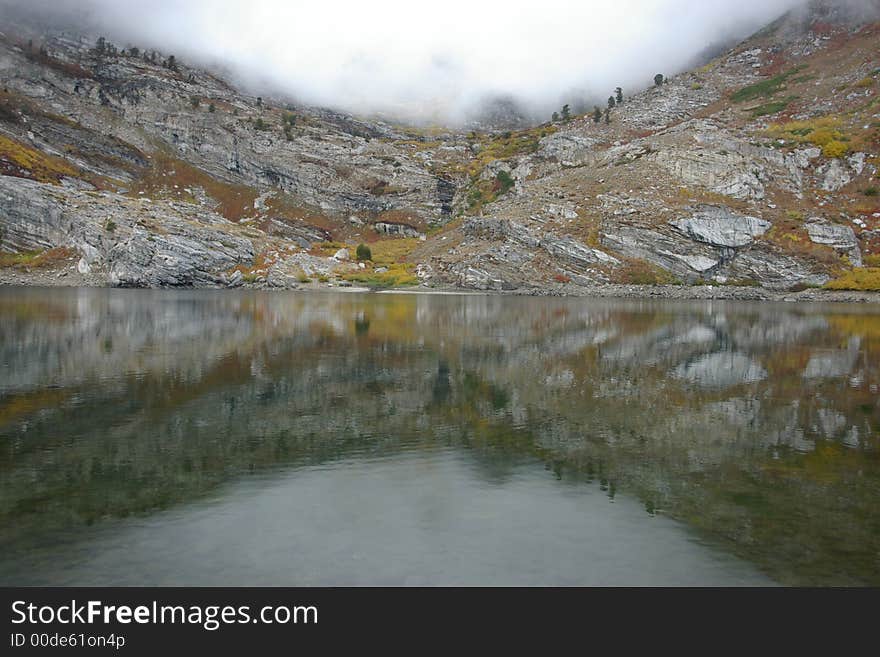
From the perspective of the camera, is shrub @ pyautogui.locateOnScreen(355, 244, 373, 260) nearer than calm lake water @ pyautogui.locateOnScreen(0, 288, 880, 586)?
No

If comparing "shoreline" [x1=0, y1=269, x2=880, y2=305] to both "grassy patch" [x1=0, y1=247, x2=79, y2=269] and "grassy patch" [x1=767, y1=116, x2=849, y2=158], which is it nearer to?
"grassy patch" [x1=0, y1=247, x2=79, y2=269]

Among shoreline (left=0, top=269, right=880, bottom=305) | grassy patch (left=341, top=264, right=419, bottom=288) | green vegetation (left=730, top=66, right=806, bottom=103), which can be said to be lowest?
shoreline (left=0, top=269, right=880, bottom=305)

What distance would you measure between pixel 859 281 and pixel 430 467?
11840 cm

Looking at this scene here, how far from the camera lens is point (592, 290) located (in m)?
116

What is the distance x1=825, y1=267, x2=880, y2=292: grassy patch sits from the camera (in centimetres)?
10556

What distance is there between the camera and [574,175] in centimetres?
14875

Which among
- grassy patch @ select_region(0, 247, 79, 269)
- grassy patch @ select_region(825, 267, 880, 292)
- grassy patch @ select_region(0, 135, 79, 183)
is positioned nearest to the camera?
grassy patch @ select_region(825, 267, 880, 292)

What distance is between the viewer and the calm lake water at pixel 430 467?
442 inches

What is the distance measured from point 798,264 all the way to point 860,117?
189 feet

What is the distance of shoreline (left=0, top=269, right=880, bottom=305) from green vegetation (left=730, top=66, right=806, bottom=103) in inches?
3638

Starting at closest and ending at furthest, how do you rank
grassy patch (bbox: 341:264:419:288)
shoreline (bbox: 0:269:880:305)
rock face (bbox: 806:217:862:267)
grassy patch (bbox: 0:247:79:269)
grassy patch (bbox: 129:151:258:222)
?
1. shoreline (bbox: 0:269:880:305)
2. rock face (bbox: 806:217:862:267)
3. grassy patch (bbox: 0:247:79:269)
4. grassy patch (bbox: 341:264:419:288)
5. grassy patch (bbox: 129:151:258:222)

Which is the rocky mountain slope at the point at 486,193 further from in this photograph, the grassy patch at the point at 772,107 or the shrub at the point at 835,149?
the grassy patch at the point at 772,107

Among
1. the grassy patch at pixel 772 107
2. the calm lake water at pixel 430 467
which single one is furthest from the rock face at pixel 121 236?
the grassy patch at pixel 772 107

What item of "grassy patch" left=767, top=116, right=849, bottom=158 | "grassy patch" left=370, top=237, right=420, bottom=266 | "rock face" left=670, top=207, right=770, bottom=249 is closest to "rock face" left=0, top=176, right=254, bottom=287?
"grassy patch" left=370, top=237, right=420, bottom=266
